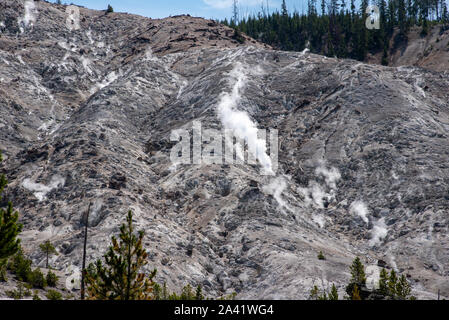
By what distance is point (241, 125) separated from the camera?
61219 mm

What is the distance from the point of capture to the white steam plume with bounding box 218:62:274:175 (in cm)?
5751

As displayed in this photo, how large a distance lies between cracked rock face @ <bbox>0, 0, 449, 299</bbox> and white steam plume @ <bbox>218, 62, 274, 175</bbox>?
0.42m

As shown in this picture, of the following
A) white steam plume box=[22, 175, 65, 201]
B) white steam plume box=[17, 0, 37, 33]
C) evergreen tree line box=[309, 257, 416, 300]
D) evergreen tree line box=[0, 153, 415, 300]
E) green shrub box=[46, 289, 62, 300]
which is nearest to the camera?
evergreen tree line box=[0, 153, 415, 300]

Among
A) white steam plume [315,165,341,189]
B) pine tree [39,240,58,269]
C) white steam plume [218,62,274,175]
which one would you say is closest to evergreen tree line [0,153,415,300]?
pine tree [39,240,58,269]

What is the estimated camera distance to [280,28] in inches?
4956

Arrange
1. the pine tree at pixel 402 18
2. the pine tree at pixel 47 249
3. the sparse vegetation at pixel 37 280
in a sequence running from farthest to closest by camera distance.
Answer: the pine tree at pixel 402 18
the pine tree at pixel 47 249
the sparse vegetation at pixel 37 280

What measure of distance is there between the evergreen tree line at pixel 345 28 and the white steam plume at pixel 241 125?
1916 inches

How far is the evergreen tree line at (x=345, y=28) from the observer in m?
109

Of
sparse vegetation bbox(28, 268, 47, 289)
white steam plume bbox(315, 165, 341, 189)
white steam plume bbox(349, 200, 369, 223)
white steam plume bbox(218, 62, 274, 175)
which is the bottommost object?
sparse vegetation bbox(28, 268, 47, 289)

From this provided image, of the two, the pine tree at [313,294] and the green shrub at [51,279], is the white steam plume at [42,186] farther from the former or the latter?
the pine tree at [313,294]

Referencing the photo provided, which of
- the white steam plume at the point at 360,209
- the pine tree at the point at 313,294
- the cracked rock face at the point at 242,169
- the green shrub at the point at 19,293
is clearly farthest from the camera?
the white steam plume at the point at 360,209

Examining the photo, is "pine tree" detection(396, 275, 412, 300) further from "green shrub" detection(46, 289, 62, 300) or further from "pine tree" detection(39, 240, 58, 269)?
"pine tree" detection(39, 240, 58, 269)

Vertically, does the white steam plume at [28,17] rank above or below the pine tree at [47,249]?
above

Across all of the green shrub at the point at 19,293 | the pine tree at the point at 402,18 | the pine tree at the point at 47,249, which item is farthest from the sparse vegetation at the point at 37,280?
the pine tree at the point at 402,18
